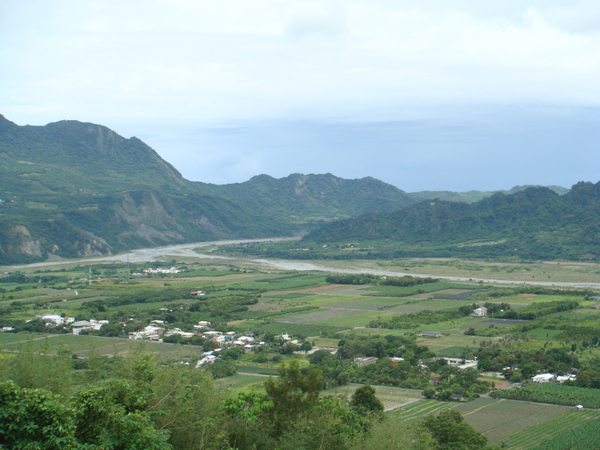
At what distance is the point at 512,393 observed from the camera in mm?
31453

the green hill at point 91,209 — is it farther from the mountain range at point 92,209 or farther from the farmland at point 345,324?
the farmland at point 345,324

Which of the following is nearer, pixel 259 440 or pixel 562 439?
pixel 259 440

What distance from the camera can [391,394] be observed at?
105ft

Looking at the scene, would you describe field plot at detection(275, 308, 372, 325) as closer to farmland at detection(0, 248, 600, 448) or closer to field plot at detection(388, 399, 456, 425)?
farmland at detection(0, 248, 600, 448)

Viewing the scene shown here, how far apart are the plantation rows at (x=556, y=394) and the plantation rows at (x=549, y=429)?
1291 millimetres

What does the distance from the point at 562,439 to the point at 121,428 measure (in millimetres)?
18688

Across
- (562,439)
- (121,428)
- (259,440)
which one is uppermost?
(121,428)

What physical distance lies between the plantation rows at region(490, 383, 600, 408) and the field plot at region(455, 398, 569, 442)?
626 mm

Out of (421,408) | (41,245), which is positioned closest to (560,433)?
(421,408)

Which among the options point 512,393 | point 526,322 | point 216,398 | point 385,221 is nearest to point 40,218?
point 385,221

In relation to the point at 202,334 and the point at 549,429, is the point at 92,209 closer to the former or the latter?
the point at 202,334

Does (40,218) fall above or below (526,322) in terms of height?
above

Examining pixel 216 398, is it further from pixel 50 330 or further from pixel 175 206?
pixel 175 206

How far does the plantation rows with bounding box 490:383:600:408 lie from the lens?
97.7ft
